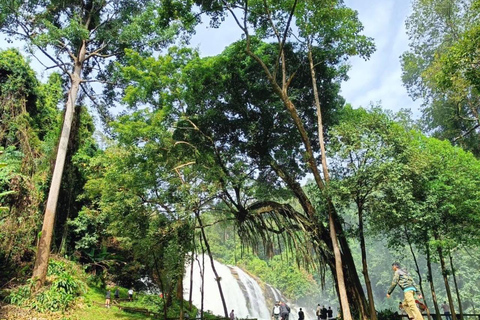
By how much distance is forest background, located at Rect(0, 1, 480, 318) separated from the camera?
31.9 feet

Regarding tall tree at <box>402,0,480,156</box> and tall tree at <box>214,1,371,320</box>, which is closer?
tall tree at <box>214,1,371,320</box>

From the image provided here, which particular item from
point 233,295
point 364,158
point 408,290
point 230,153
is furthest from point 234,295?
point 408,290

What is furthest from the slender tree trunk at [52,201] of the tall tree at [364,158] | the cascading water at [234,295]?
the cascading water at [234,295]

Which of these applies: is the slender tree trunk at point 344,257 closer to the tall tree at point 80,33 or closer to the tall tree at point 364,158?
the tall tree at point 364,158

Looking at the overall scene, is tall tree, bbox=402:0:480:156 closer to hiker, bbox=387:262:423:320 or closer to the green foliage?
hiker, bbox=387:262:423:320

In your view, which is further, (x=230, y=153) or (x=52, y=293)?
(x=230, y=153)

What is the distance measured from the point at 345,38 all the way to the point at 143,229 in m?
9.98

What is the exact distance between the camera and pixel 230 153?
12734 mm

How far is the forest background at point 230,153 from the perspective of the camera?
383 inches

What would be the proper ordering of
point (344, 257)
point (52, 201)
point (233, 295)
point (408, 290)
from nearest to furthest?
point (408, 290) < point (344, 257) < point (52, 201) < point (233, 295)

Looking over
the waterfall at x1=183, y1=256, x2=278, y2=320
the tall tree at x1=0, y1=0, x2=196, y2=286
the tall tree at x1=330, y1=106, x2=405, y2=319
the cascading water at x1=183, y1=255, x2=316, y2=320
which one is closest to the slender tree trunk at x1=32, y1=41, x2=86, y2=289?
the tall tree at x1=0, y1=0, x2=196, y2=286

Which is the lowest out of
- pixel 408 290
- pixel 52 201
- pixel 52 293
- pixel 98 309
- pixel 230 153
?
pixel 98 309

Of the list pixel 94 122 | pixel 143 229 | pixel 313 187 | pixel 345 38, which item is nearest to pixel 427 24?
pixel 345 38

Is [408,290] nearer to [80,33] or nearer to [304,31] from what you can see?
[304,31]
